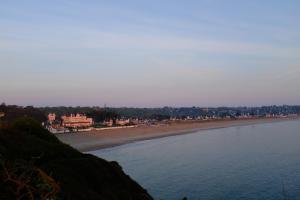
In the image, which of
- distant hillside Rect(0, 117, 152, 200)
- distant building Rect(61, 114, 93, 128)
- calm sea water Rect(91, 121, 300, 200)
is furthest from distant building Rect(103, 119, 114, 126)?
distant hillside Rect(0, 117, 152, 200)

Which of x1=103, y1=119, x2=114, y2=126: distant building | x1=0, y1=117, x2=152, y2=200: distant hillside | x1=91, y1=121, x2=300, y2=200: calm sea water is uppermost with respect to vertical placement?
x1=0, y1=117, x2=152, y2=200: distant hillside

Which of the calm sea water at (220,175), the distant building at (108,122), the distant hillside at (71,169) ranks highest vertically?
the distant hillside at (71,169)

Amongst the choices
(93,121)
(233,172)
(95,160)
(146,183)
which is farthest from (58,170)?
(93,121)

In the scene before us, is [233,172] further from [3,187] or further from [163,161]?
[3,187]

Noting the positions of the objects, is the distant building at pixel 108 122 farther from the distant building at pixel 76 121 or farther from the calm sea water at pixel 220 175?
the calm sea water at pixel 220 175

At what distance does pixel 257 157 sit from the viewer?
57125 mm

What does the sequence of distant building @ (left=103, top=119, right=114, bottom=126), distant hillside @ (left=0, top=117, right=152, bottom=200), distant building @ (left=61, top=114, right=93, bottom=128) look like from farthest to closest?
distant building @ (left=103, top=119, right=114, bottom=126)
distant building @ (left=61, top=114, right=93, bottom=128)
distant hillside @ (left=0, top=117, right=152, bottom=200)

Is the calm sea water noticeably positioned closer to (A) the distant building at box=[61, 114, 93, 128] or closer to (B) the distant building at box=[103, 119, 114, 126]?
(A) the distant building at box=[61, 114, 93, 128]

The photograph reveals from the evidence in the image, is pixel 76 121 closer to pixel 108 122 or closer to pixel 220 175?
pixel 108 122

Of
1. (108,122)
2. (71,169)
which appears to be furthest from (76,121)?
(71,169)

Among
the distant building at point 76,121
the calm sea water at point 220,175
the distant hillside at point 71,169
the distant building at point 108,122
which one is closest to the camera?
the distant hillside at point 71,169

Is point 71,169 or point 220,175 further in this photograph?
point 220,175

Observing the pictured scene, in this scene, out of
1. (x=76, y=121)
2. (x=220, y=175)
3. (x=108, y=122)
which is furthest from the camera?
(x=108, y=122)

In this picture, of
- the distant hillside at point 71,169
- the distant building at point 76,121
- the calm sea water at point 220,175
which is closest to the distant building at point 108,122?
the distant building at point 76,121
